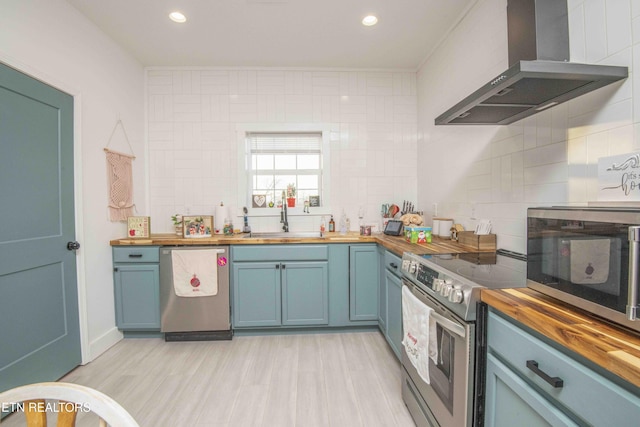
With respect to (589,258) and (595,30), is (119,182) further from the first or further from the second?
(595,30)

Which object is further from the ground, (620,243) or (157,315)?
(620,243)

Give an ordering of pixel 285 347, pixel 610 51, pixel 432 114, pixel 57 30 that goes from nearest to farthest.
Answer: pixel 610 51, pixel 57 30, pixel 285 347, pixel 432 114

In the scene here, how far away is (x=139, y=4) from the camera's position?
6.74ft

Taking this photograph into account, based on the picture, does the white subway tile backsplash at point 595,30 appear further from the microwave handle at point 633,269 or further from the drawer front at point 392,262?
the drawer front at point 392,262

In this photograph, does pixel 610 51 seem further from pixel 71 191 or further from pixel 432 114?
pixel 71 191

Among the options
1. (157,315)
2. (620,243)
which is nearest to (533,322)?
(620,243)

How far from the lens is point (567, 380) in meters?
0.71

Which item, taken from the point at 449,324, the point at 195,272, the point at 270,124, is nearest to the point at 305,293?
the point at 195,272

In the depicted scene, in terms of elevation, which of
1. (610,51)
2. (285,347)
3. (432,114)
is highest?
(432,114)

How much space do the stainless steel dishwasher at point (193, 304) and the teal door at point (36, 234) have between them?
60cm

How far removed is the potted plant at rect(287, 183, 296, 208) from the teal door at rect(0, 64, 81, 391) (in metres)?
1.87

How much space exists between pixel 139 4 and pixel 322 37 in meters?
1.45

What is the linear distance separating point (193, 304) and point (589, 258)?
264 cm

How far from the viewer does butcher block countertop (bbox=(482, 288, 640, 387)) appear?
0.58 m
